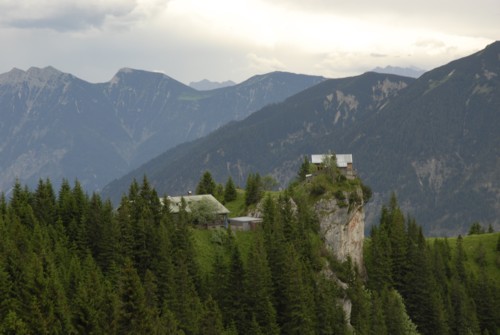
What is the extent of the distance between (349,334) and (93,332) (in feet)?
175

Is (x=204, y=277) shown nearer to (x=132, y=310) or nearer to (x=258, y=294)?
(x=258, y=294)

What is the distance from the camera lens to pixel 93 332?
6562 centimetres

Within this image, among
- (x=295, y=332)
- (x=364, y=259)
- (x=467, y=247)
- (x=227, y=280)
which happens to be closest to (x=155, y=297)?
(x=227, y=280)

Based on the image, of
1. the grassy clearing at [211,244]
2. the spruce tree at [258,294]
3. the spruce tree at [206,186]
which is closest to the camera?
the spruce tree at [258,294]

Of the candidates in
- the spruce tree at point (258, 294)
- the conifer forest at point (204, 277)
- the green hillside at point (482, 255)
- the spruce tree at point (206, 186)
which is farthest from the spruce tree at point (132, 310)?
the green hillside at point (482, 255)

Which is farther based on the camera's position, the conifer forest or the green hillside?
the green hillside

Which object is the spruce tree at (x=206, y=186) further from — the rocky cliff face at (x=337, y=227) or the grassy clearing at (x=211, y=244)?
the rocky cliff face at (x=337, y=227)

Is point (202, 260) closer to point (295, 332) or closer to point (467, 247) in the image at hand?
point (295, 332)

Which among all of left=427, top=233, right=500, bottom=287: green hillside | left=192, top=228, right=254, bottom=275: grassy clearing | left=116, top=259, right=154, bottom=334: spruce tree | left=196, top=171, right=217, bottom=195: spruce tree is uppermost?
left=196, top=171, right=217, bottom=195: spruce tree

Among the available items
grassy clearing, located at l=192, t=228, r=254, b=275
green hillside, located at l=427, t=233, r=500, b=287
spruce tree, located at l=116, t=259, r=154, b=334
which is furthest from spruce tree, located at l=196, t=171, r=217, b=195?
spruce tree, located at l=116, t=259, r=154, b=334

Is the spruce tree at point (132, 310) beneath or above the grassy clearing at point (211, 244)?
beneath

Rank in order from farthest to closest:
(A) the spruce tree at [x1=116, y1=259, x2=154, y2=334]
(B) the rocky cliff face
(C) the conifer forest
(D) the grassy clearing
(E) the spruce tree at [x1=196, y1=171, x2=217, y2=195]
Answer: (E) the spruce tree at [x1=196, y1=171, x2=217, y2=195] → (B) the rocky cliff face → (D) the grassy clearing → (C) the conifer forest → (A) the spruce tree at [x1=116, y1=259, x2=154, y2=334]

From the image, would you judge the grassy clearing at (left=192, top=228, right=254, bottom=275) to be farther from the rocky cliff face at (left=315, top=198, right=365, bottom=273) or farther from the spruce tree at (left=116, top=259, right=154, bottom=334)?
the spruce tree at (left=116, top=259, right=154, bottom=334)

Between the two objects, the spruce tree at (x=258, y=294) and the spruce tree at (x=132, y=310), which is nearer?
the spruce tree at (x=132, y=310)
